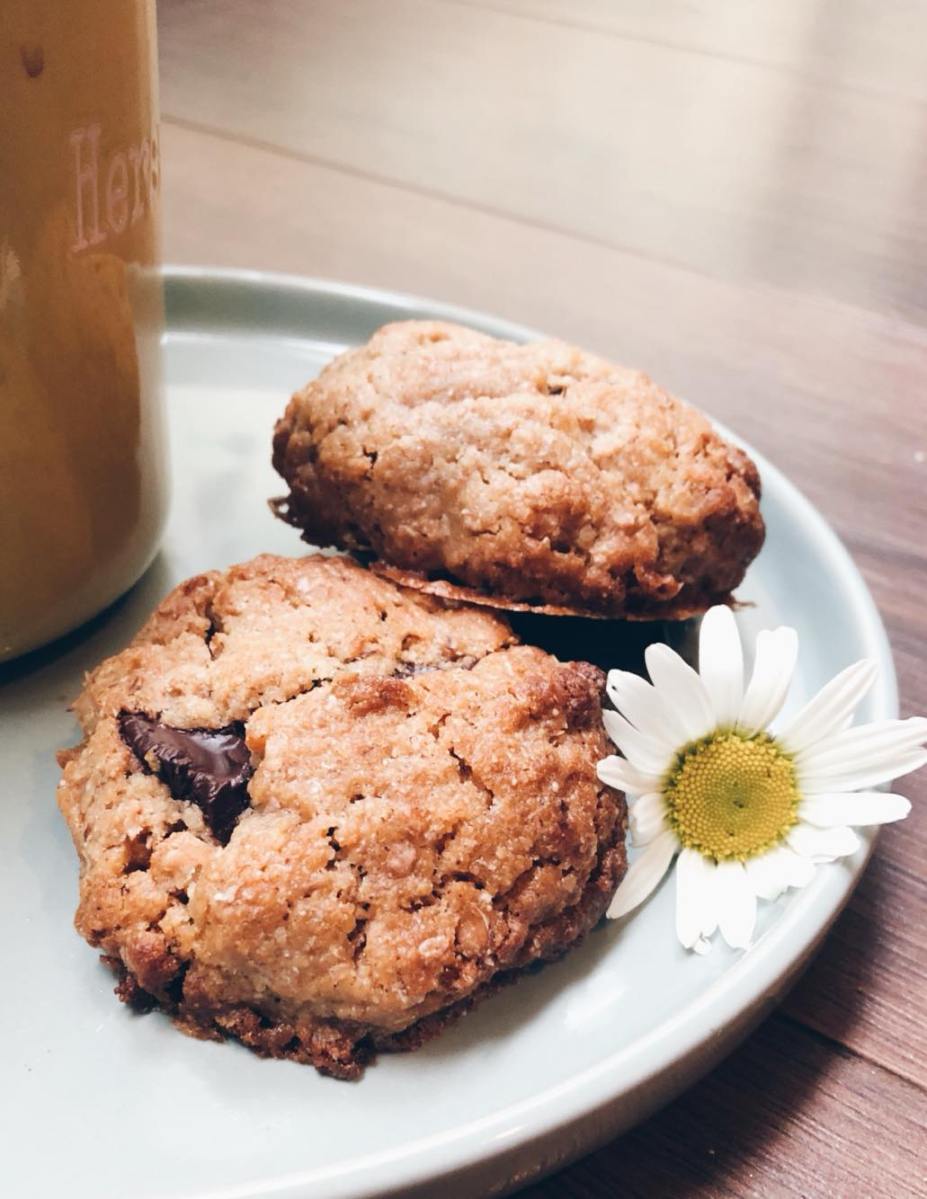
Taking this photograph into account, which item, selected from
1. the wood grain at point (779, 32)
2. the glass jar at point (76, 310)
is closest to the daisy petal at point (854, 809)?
the glass jar at point (76, 310)

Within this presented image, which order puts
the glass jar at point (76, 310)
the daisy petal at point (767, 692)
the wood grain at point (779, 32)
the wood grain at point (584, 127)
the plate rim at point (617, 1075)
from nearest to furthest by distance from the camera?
the plate rim at point (617, 1075), the glass jar at point (76, 310), the daisy petal at point (767, 692), the wood grain at point (584, 127), the wood grain at point (779, 32)

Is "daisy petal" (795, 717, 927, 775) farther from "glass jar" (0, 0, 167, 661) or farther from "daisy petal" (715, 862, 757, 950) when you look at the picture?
"glass jar" (0, 0, 167, 661)

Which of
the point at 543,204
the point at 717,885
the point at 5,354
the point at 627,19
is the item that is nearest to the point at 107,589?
the point at 5,354

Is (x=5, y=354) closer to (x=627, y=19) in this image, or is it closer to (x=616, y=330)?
(x=616, y=330)

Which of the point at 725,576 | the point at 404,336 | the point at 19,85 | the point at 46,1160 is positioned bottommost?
the point at 46,1160

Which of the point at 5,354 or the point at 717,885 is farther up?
the point at 5,354

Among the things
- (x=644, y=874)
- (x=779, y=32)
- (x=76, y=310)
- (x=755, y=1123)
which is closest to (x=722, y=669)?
(x=644, y=874)

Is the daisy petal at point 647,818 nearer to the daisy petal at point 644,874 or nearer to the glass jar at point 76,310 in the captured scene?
the daisy petal at point 644,874

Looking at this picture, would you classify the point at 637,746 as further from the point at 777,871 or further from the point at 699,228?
the point at 699,228
